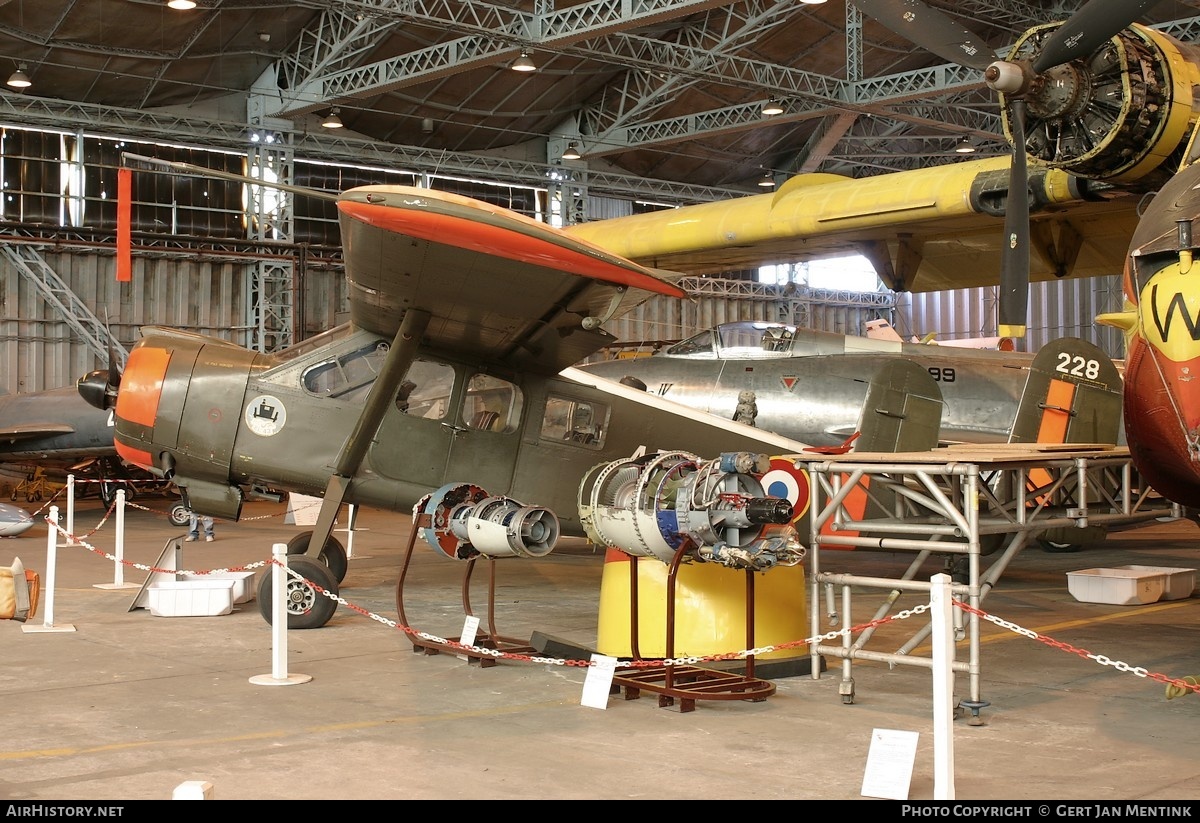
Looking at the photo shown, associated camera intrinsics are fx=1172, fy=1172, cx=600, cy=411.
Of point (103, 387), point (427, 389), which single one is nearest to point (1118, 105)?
point (427, 389)

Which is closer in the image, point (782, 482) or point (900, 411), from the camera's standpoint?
point (782, 482)

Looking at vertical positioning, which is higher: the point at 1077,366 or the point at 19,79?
the point at 19,79

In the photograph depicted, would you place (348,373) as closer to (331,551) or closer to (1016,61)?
(331,551)

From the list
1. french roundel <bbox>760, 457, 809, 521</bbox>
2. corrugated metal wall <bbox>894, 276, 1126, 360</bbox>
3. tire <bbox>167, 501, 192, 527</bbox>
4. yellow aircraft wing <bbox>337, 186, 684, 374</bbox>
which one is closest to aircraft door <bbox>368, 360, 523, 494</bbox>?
yellow aircraft wing <bbox>337, 186, 684, 374</bbox>

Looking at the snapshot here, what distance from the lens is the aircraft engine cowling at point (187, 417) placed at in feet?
31.8

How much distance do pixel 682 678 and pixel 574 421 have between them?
12.2 feet

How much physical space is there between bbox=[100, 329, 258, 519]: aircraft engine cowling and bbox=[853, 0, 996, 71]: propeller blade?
6.25 m

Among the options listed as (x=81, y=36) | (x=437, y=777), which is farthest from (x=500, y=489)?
(x=81, y=36)

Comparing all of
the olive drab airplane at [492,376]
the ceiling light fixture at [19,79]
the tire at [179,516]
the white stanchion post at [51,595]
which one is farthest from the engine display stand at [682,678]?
the ceiling light fixture at [19,79]

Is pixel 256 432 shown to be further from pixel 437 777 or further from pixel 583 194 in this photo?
pixel 583 194

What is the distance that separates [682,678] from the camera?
271 inches

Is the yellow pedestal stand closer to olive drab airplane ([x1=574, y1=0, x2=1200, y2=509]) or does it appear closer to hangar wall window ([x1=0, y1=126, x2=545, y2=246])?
olive drab airplane ([x1=574, y1=0, x2=1200, y2=509])

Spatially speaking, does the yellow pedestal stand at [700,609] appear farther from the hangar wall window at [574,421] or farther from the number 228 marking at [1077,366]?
the number 228 marking at [1077,366]

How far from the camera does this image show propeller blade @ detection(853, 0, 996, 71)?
1004 cm
